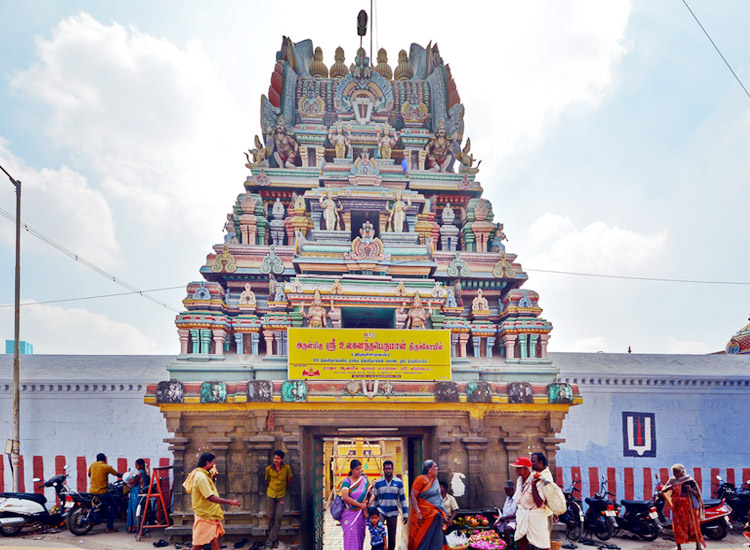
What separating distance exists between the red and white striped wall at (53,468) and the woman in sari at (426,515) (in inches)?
371

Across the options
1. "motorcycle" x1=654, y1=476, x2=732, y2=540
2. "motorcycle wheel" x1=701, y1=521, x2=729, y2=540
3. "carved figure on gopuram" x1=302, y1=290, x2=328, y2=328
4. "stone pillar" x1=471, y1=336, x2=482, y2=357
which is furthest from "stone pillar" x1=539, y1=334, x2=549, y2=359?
"carved figure on gopuram" x1=302, y1=290, x2=328, y2=328

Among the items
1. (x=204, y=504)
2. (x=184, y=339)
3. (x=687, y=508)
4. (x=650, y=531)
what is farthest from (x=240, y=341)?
(x=650, y=531)

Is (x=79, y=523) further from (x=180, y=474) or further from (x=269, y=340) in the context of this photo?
(x=269, y=340)

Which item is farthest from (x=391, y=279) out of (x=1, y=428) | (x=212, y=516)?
(x=1, y=428)

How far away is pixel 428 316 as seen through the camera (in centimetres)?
1219

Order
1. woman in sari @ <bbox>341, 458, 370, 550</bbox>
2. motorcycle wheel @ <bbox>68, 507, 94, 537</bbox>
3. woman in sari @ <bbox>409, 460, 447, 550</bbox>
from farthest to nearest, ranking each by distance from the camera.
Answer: motorcycle wheel @ <bbox>68, 507, 94, 537</bbox> → woman in sari @ <bbox>341, 458, 370, 550</bbox> → woman in sari @ <bbox>409, 460, 447, 550</bbox>

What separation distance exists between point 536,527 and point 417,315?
18.5 feet

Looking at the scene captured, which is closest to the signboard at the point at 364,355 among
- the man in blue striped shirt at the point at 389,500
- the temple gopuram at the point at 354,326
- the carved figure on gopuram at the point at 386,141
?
the temple gopuram at the point at 354,326

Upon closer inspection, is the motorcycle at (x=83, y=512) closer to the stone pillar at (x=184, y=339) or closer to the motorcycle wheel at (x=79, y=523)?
the motorcycle wheel at (x=79, y=523)

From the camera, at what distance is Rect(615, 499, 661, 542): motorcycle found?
36.6 feet

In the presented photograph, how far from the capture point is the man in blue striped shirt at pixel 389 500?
8.02 meters

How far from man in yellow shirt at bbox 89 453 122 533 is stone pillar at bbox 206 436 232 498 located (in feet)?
7.24

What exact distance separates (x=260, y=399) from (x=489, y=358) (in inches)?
198

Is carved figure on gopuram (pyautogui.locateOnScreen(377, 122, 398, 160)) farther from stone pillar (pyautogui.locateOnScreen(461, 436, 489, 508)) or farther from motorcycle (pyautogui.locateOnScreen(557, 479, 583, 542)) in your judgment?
motorcycle (pyautogui.locateOnScreen(557, 479, 583, 542))
